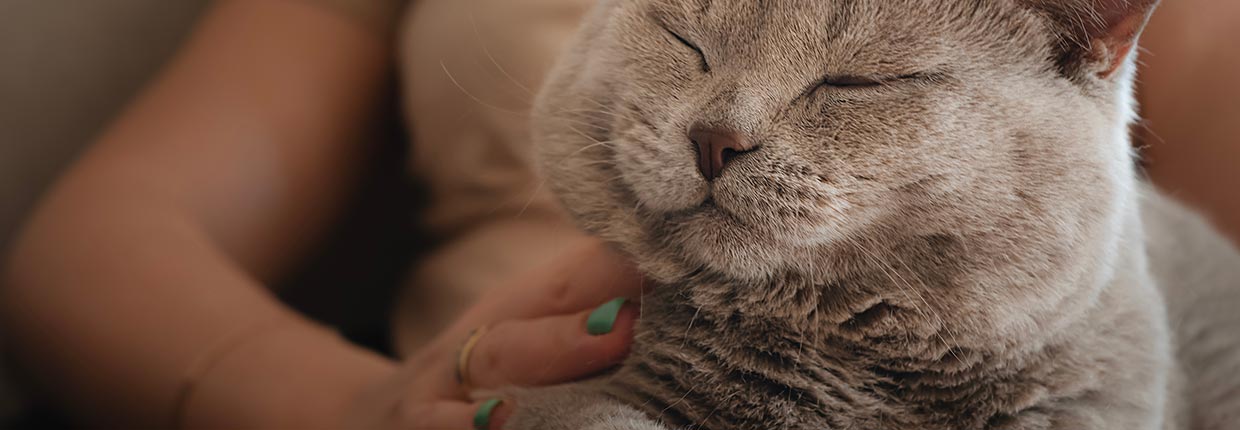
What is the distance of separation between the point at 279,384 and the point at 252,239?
0.37 m

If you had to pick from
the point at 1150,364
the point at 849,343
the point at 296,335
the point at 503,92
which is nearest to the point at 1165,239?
the point at 1150,364

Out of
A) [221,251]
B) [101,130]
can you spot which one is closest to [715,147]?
[221,251]

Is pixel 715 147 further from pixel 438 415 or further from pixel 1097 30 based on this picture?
pixel 438 415

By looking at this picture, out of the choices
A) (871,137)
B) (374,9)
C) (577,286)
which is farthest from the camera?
(374,9)

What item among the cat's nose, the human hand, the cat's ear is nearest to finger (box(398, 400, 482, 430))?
the human hand

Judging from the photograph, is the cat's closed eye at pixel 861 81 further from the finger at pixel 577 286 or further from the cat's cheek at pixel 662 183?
the finger at pixel 577 286

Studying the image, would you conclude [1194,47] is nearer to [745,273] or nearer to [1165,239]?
[1165,239]

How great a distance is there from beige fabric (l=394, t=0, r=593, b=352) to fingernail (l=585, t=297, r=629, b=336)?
0.39 metres

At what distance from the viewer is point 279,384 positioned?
120 cm

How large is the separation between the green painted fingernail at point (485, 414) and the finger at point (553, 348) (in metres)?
0.04

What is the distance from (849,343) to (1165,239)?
2.05 ft

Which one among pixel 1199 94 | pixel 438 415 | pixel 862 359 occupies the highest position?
pixel 1199 94

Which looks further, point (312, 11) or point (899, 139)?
point (312, 11)

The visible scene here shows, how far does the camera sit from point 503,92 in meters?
1.23
